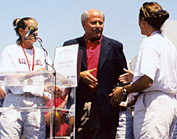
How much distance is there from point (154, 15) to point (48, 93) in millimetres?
1198

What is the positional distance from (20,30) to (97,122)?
4.43ft

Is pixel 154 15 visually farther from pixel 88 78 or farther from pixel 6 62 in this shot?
pixel 6 62

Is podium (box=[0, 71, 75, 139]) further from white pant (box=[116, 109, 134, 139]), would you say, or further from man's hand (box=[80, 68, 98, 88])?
white pant (box=[116, 109, 134, 139])

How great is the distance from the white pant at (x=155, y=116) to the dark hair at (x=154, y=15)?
25.7 inches

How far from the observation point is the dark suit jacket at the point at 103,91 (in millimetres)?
4070

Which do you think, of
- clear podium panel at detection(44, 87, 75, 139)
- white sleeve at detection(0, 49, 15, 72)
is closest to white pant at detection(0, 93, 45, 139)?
clear podium panel at detection(44, 87, 75, 139)

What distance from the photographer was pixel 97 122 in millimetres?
4066

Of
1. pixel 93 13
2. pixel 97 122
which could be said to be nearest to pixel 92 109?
pixel 97 122

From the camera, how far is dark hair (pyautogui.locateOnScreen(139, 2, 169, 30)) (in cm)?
333

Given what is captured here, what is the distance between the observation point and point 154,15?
3334 mm

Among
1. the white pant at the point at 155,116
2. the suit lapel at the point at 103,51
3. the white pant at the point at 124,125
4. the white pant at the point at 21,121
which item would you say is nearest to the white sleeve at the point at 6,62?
the white pant at the point at 21,121

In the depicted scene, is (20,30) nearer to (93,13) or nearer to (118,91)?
(93,13)

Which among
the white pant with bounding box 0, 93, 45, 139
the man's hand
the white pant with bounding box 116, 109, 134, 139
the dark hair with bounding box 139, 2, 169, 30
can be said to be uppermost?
the dark hair with bounding box 139, 2, 169, 30

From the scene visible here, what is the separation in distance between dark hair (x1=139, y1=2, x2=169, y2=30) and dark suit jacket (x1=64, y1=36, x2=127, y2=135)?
912mm
